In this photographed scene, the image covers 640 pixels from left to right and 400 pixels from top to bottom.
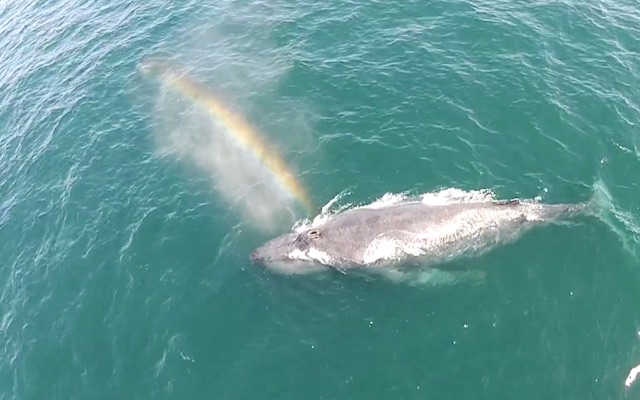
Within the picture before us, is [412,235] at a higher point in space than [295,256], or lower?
higher

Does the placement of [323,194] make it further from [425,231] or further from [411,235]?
[425,231]

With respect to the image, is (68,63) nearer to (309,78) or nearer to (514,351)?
(309,78)

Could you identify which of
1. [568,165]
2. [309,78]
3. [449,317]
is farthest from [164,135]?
[568,165]

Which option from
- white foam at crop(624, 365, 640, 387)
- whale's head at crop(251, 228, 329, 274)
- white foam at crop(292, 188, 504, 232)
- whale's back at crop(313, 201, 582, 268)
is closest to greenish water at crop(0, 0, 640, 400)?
white foam at crop(624, 365, 640, 387)

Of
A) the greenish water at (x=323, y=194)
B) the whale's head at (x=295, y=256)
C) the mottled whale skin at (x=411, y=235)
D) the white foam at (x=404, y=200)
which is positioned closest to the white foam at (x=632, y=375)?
the greenish water at (x=323, y=194)

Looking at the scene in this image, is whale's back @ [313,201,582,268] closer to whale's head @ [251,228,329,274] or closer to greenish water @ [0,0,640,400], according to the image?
whale's head @ [251,228,329,274]

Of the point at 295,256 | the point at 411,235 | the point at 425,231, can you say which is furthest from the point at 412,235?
the point at 295,256
